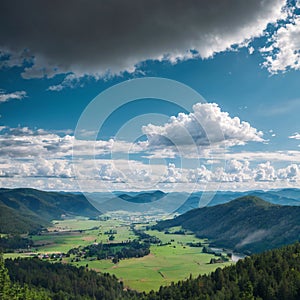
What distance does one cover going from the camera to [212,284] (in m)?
99.9

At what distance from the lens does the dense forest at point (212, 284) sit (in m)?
80.2

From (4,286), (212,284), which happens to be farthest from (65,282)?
(4,286)

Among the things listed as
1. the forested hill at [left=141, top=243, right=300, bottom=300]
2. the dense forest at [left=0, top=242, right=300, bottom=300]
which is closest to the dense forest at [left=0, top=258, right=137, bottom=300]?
the dense forest at [left=0, top=242, right=300, bottom=300]

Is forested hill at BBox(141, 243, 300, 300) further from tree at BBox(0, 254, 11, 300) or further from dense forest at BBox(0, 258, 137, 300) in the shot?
tree at BBox(0, 254, 11, 300)

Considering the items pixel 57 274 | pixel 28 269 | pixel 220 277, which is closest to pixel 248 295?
pixel 220 277

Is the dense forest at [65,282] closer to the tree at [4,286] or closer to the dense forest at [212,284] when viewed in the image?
the dense forest at [212,284]

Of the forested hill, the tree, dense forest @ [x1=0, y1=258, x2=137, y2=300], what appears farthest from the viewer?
dense forest @ [x1=0, y1=258, x2=137, y2=300]

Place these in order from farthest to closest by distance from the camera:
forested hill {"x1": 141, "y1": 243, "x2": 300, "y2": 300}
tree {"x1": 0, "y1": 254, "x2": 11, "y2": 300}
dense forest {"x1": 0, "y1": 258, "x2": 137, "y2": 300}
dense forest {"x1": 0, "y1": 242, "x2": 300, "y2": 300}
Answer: dense forest {"x1": 0, "y1": 258, "x2": 137, "y2": 300}, forested hill {"x1": 141, "y1": 243, "x2": 300, "y2": 300}, dense forest {"x1": 0, "y1": 242, "x2": 300, "y2": 300}, tree {"x1": 0, "y1": 254, "x2": 11, "y2": 300}

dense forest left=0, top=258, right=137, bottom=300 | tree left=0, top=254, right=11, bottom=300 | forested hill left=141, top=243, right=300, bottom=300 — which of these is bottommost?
dense forest left=0, top=258, right=137, bottom=300

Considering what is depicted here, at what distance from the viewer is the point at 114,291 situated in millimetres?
153125

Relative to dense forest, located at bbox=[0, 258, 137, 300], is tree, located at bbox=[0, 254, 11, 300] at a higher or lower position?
higher

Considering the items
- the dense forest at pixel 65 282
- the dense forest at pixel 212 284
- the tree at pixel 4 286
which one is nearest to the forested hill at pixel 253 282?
the dense forest at pixel 212 284

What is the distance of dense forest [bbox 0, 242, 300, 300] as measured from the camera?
3157 inches

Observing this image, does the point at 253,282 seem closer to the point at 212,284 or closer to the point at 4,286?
the point at 212,284
